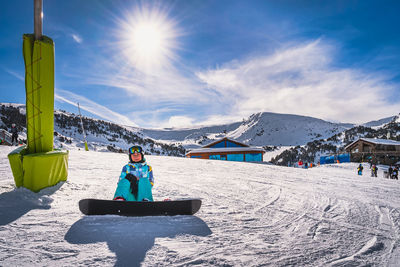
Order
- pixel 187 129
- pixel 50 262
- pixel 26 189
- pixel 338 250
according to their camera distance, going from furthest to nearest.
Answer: pixel 187 129
pixel 26 189
pixel 338 250
pixel 50 262

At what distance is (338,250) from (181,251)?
166 centimetres

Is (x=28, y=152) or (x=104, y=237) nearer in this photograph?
(x=104, y=237)

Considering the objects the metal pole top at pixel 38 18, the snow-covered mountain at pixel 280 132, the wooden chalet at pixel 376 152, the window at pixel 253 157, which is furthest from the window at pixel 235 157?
the snow-covered mountain at pixel 280 132

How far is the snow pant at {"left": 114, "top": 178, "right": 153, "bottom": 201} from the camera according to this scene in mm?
3293

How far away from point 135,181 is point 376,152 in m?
36.8

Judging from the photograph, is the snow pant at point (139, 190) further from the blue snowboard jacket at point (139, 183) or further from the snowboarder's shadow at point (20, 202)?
the snowboarder's shadow at point (20, 202)

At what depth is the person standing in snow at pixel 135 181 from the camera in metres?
3.30

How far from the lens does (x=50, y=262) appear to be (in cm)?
179

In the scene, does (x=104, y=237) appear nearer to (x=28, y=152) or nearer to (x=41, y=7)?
(x=28, y=152)

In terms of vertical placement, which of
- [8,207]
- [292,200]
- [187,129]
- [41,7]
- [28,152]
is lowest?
[292,200]

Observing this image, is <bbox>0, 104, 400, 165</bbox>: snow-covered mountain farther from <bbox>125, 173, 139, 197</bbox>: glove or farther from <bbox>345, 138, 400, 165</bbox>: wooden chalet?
<bbox>125, 173, 139, 197</bbox>: glove

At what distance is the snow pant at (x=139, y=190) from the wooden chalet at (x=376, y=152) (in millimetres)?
36077

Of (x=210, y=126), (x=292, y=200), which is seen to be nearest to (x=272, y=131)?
(x=210, y=126)

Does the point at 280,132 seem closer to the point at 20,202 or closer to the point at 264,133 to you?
the point at 264,133
